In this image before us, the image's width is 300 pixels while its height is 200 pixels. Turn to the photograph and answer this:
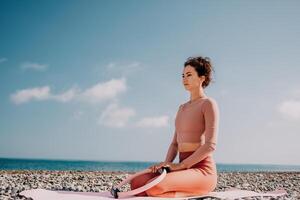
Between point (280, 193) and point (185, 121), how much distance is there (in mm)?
2600

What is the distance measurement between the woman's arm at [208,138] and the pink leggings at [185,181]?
0.16 m

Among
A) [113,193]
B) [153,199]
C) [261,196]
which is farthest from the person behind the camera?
[261,196]

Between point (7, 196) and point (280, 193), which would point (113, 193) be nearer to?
point (7, 196)

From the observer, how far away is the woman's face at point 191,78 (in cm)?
569

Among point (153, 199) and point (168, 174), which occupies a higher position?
point (168, 174)

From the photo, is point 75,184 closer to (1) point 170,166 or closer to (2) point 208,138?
(1) point 170,166

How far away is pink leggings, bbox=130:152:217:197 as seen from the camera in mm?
5117

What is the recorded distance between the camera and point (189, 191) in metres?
5.36

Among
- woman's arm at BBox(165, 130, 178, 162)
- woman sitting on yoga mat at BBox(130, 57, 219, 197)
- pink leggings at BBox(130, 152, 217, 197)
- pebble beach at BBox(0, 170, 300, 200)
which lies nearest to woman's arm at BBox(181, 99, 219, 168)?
woman sitting on yoga mat at BBox(130, 57, 219, 197)

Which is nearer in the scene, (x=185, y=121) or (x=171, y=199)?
(x=171, y=199)

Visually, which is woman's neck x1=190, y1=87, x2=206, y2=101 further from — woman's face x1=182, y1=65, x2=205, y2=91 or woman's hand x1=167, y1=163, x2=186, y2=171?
woman's hand x1=167, y1=163, x2=186, y2=171

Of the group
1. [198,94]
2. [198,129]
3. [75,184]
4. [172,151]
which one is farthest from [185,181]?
[75,184]

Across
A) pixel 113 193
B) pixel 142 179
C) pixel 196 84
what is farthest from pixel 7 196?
pixel 196 84

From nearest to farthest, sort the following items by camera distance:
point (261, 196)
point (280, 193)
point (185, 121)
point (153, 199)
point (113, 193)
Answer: point (153, 199) < point (113, 193) < point (185, 121) < point (261, 196) < point (280, 193)
